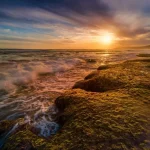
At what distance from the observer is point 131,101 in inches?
228

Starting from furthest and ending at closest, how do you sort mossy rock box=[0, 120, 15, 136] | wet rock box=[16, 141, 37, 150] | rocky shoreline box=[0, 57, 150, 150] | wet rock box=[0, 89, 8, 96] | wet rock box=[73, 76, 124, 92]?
wet rock box=[0, 89, 8, 96] → wet rock box=[73, 76, 124, 92] → mossy rock box=[0, 120, 15, 136] → wet rock box=[16, 141, 37, 150] → rocky shoreline box=[0, 57, 150, 150]

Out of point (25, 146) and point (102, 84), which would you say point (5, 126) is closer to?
point (25, 146)

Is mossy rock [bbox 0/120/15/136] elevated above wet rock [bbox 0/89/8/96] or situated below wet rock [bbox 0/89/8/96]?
above

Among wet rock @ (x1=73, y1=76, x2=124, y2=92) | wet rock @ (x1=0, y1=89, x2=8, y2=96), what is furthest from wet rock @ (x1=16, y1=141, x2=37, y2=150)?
wet rock @ (x1=0, y1=89, x2=8, y2=96)

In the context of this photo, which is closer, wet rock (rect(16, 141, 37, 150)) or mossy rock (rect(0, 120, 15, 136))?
wet rock (rect(16, 141, 37, 150))

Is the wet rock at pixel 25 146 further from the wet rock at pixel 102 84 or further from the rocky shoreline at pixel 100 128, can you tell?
the wet rock at pixel 102 84

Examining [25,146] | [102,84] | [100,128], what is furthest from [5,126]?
[102,84]

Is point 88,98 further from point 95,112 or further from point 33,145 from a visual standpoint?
point 33,145

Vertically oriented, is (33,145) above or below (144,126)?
below

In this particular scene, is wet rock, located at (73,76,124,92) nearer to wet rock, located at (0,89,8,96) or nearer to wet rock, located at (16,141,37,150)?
wet rock, located at (16,141,37,150)

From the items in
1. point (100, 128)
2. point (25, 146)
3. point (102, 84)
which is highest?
point (100, 128)

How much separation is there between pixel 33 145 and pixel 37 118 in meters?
3.20

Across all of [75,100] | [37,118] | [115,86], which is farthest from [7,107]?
[115,86]

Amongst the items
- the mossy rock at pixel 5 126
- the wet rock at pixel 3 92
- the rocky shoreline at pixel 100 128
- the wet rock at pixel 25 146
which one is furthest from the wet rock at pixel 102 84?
the wet rock at pixel 3 92
